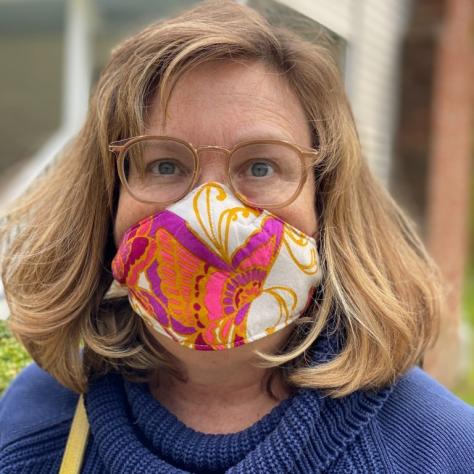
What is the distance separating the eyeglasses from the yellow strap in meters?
0.53

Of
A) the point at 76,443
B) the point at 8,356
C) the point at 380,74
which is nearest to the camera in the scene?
the point at 76,443

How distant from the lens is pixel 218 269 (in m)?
1.44

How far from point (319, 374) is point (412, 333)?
0.90ft

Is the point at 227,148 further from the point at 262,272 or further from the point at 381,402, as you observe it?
the point at 381,402

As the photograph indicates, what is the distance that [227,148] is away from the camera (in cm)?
146

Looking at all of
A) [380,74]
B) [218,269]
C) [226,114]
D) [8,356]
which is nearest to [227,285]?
[218,269]

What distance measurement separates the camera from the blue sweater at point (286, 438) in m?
1.42

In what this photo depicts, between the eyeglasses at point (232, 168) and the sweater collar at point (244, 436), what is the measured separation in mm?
353

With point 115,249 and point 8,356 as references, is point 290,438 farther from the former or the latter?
point 8,356

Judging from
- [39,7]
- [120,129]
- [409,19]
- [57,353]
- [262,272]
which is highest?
[120,129]

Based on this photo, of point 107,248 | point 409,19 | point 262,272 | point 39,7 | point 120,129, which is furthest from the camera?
point 39,7

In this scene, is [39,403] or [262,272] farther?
[39,403]

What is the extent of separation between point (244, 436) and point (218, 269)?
0.36m

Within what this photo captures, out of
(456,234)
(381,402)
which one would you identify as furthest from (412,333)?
(456,234)
